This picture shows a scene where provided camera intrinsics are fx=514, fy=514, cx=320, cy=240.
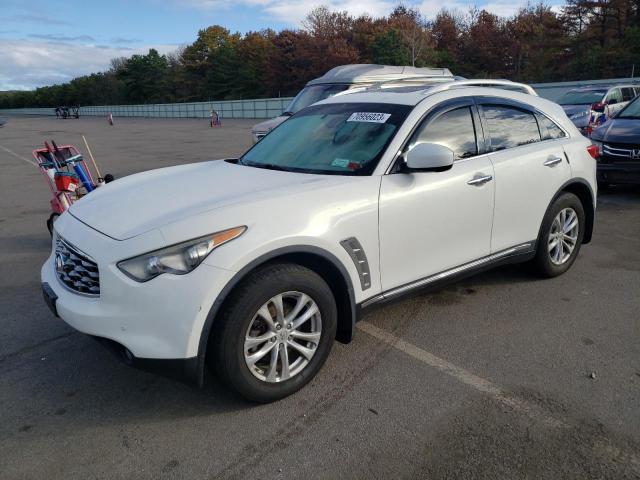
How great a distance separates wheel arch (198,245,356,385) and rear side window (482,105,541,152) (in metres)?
1.74

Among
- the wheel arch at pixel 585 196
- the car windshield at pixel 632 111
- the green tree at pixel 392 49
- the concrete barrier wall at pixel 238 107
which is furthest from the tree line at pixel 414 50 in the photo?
the wheel arch at pixel 585 196

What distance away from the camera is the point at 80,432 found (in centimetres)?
268

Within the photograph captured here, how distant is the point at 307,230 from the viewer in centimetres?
280

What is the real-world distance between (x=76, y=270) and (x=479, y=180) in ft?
8.79

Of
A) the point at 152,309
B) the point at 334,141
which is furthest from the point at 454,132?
the point at 152,309

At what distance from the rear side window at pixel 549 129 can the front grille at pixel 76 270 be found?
3.67m

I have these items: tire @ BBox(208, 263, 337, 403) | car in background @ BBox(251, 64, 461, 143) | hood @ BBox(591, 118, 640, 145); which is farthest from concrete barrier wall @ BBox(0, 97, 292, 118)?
tire @ BBox(208, 263, 337, 403)

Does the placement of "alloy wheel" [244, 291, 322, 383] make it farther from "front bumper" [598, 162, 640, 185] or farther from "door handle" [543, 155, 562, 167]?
"front bumper" [598, 162, 640, 185]


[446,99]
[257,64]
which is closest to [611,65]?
[446,99]

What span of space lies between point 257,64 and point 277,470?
71.5 m

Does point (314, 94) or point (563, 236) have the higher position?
point (314, 94)

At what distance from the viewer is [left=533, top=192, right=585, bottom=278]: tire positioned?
4348 mm

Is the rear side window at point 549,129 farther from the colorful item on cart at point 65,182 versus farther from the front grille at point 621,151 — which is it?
the colorful item on cart at point 65,182

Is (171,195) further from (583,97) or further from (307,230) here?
(583,97)
